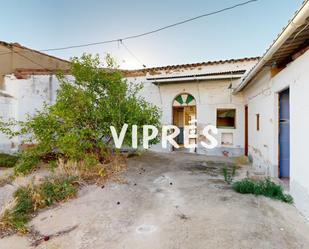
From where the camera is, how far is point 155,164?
830cm

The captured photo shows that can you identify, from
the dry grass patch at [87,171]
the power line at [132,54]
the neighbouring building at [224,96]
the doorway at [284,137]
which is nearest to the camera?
the neighbouring building at [224,96]

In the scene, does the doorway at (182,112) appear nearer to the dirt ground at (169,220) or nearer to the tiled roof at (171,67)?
the tiled roof at (171,67)

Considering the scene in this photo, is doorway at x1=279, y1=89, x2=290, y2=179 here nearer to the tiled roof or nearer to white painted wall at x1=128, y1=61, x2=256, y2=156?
white painted wall at x1=128, y1=61, x2=256, y2=156

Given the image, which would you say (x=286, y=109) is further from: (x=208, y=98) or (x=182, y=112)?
(x=182, y=112)

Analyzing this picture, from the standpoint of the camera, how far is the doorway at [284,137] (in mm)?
5469

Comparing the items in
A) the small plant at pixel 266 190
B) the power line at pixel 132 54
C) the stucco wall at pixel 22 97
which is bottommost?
the small plant at pixel 266 190

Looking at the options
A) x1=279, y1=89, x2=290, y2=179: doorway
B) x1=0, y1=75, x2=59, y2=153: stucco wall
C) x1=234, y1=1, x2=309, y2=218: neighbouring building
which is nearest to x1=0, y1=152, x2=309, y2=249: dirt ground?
x1=234, y1=1, x2=309, y2=218: neighbouring building

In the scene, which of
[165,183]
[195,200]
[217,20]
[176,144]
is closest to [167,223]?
[195,200]

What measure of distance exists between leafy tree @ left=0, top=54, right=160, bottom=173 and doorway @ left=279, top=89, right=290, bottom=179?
153 inches

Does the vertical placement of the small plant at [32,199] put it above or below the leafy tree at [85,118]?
below

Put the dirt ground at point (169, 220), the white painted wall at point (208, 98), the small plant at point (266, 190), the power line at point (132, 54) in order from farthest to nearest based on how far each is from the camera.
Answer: the white painted wall at point (208, 98)
the power line at point (132, 54)
the small plant at point (266, 190)
the dirt ground at point (169, 220)

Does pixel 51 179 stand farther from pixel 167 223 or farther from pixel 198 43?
pixel 198 43

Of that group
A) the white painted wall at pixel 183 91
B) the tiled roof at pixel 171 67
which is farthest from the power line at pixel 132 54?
the white painted wall at pixel 183 91

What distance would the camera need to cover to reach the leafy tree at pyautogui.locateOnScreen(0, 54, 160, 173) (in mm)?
6488
